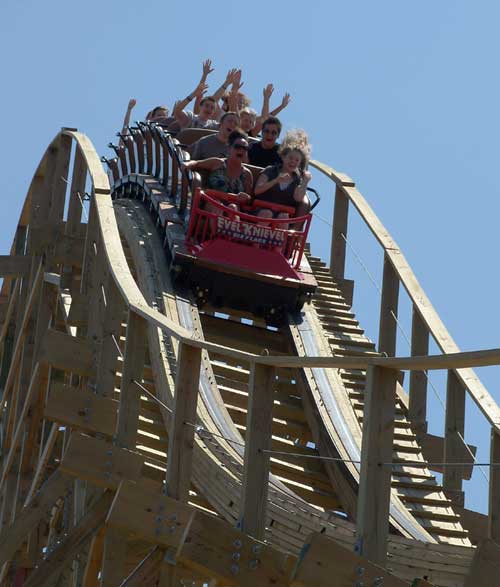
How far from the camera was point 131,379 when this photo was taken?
777 cm

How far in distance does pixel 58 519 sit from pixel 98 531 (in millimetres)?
3488

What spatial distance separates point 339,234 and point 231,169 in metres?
2.04

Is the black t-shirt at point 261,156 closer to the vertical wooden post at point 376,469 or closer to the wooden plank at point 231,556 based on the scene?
the wooden plank at point 231,556

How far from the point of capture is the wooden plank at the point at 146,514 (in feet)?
22.1

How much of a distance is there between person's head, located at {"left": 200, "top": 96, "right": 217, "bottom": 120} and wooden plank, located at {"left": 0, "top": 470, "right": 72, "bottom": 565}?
263 inches

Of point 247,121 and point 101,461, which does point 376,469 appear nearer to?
point 101,461

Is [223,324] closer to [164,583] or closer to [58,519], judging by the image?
[58,519]

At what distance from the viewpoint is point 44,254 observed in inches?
487

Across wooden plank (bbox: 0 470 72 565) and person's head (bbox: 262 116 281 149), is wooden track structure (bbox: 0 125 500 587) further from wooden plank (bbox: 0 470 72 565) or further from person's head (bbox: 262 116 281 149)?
person's head (bbox: 262 116 281 149)

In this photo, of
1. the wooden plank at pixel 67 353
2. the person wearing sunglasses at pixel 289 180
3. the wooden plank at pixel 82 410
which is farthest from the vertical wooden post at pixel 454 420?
the person wearing sunglasses at pixel 289 180

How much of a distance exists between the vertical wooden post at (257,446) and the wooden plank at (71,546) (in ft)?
5.44

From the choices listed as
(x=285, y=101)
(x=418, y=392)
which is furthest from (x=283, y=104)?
(x=418, y=392)

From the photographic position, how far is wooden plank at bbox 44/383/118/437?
854 cm

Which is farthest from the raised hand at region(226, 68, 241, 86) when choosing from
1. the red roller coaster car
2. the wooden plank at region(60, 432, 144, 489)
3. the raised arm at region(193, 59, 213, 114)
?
the wooden plank at region(60, 432, 144, 489)
